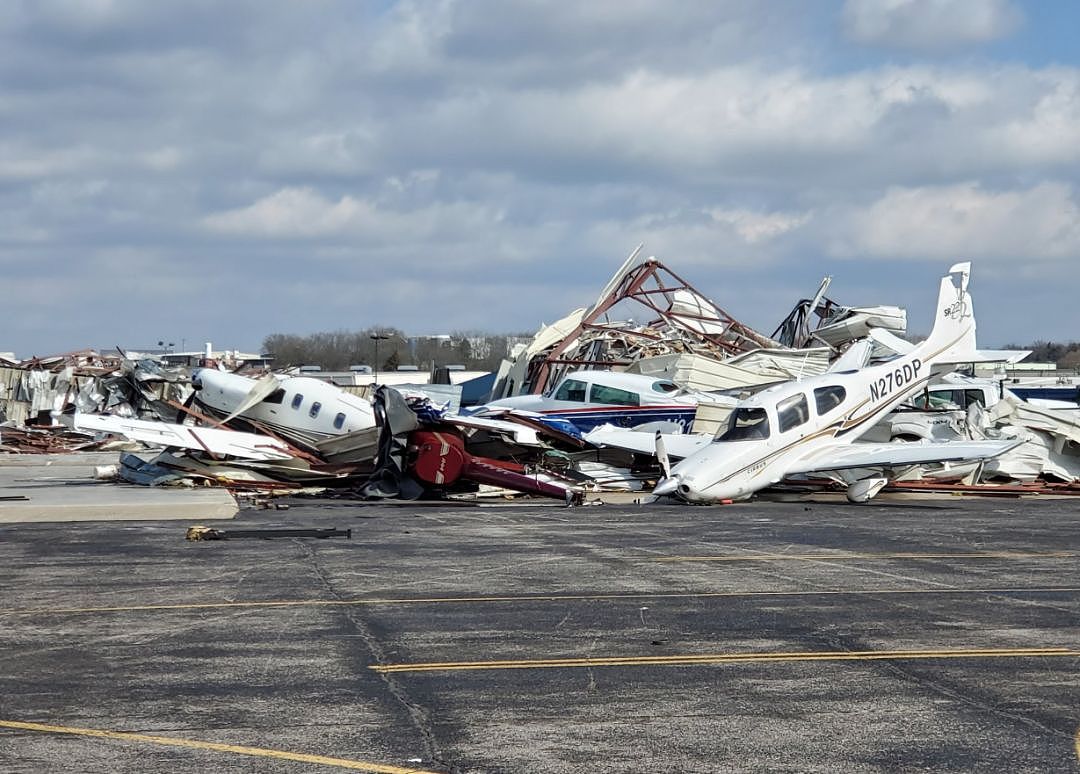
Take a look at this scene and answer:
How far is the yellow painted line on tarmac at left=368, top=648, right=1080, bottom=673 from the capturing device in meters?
9.37

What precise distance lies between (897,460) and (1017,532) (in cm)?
474

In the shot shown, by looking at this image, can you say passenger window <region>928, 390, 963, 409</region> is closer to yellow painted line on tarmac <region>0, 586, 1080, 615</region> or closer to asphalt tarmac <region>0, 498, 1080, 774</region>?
asphalt tarmac <region>0, 498, 1080, 774</region>

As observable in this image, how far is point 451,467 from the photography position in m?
24.3

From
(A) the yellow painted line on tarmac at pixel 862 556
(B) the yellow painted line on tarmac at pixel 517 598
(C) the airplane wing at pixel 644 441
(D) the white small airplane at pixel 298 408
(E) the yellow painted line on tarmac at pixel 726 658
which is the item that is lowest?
(A) the yellow painted line on tarmac at pixel 862 556

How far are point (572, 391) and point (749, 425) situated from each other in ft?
34.3

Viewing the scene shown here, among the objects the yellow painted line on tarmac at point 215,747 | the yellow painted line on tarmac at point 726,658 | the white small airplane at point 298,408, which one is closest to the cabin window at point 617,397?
the white small airplane at point 298,408

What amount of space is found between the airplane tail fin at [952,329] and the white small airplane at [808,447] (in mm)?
2140

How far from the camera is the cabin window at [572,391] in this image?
33000 mm

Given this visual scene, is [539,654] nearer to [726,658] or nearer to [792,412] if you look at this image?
[726,658]

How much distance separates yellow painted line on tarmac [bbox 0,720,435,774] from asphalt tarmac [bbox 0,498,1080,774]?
0.02m

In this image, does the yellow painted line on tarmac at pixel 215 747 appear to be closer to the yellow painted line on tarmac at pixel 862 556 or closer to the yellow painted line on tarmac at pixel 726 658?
the yellow painted line on tarmac at pixel 726 658

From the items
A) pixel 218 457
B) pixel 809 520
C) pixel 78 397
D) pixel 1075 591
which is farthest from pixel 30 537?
pixel 78 397

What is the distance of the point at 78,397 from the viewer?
48594mm

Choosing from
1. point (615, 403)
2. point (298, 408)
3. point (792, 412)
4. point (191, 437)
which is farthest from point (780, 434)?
point (191, 437)
